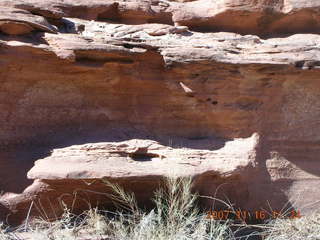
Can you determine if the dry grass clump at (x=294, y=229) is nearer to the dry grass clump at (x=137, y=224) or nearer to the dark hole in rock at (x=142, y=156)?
the dry grass clump at (x=137, y=224)

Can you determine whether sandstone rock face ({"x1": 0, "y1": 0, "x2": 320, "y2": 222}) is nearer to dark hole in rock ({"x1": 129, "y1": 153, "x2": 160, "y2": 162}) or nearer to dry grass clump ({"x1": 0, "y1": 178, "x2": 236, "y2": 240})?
dark hole in rock ({"x1": 129, "y1": 153, "x2": 160, "y2": 162})

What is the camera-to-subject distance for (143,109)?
5.45 meters

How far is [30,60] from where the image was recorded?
4.95m

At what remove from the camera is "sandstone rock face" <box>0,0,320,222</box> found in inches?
192

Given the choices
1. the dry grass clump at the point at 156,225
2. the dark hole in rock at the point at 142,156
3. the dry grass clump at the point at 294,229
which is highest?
the dark hole in rock at the point at 142,156

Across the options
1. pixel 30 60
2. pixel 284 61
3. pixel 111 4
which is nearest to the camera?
pixel 30 60

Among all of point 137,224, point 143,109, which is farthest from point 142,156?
point 137,224

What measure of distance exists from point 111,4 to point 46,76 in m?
1.22

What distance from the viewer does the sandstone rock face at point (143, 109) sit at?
4879 mm

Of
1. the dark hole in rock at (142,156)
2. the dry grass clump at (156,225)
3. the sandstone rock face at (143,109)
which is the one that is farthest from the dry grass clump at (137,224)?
the dark hole in rock at (142,156)

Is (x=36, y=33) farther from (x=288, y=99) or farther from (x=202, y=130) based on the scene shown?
(x=288, y=99)

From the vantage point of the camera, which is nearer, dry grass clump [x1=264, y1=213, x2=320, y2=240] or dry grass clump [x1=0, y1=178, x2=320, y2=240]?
dry grass clump [x1=0, y1=178, x2=320, y2=240]

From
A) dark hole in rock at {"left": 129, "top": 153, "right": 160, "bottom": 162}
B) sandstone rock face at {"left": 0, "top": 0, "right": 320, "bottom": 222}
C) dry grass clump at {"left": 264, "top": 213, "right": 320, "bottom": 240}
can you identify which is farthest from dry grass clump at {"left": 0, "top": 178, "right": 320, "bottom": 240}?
dark hole in rock at {"left": 129, "top": 153, "right": 160, "bottom": 162}

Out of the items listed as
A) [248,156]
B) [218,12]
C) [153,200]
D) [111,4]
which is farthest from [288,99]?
[111,4]
